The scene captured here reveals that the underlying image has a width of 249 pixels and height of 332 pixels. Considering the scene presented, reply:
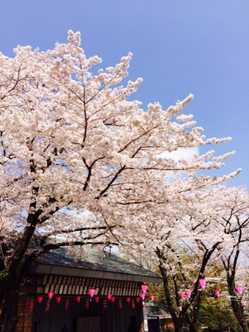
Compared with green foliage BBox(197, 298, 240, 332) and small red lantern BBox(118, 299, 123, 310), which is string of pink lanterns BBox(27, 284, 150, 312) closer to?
small red lantern BBox(118, 299, 123, 310)

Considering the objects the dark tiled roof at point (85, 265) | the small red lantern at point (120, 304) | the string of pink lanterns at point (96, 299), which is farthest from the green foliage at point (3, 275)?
the small red lantern at point (120, 304)

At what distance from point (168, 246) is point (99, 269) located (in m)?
3.93

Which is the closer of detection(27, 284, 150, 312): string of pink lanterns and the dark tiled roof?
the dark tiled roof

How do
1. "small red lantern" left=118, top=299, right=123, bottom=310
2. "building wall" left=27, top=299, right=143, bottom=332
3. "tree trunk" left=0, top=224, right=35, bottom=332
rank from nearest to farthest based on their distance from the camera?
"tree trunk" left=0, top=224, right=35, bottom=332 → "building wall" left=27, top=299, right=143, bottom=332 → "small red lantern" left=118, top=299, right=123, bottom=310

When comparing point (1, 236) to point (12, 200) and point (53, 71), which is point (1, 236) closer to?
point (12, 200)

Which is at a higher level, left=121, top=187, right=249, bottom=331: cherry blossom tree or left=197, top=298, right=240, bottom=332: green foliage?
left=121, top=187, right=249, bottom=331: cherry blossom tree

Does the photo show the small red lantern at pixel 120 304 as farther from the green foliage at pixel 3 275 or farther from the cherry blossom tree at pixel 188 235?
the green foliage at pixel 3 275

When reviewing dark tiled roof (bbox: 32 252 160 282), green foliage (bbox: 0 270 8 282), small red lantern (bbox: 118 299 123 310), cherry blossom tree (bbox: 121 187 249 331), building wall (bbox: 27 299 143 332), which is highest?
cherry blossom tree (bbox: 121 187 249 331)

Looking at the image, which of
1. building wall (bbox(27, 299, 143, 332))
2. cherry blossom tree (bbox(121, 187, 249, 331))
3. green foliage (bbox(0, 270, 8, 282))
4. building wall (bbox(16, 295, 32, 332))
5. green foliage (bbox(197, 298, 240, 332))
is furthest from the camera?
green foliage (bbox(197, 298, 240, 332))

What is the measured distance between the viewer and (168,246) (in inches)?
455

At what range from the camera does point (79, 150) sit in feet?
16.9

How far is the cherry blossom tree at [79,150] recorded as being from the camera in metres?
4.88

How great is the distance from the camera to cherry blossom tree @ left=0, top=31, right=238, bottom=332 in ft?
16.0

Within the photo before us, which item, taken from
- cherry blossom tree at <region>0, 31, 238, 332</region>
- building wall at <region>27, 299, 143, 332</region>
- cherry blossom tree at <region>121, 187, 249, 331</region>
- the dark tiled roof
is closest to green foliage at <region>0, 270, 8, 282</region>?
cherry blossom tree at <region>0, 31, 238, 332</region>
